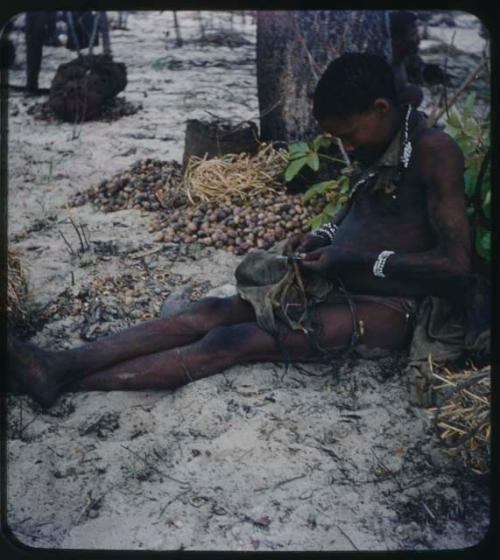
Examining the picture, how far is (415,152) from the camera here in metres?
2.46

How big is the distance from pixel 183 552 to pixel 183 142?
1.62 m

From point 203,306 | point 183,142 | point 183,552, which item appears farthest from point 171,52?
point 183,552

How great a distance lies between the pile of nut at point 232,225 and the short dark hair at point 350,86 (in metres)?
0.56

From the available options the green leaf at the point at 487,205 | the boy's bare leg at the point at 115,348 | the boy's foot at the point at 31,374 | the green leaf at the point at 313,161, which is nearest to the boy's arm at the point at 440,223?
the green leaf at the point at 487,205

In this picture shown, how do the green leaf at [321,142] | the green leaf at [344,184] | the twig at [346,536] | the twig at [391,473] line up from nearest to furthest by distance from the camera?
1. the twig at [346,536]
2. the twig at [391,473]
3. the green leaf at [344,184]
4. the green leaf at [321,142]

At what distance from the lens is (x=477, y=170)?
8.30 ft

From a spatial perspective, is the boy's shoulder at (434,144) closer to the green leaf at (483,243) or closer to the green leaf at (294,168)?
the green leaf at (483,243)

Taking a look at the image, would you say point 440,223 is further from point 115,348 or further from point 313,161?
point 115,348

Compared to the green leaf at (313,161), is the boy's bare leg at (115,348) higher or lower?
lower

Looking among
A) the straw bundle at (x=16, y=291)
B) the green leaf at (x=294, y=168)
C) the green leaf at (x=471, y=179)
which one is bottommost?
the straw bundle at (x=16, y=291)

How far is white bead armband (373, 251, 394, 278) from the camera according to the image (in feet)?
8.30

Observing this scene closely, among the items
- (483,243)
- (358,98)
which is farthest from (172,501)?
(358,98)

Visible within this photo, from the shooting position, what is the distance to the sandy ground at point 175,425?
2145 mm

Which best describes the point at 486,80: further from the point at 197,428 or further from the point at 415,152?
the point at 197,428
